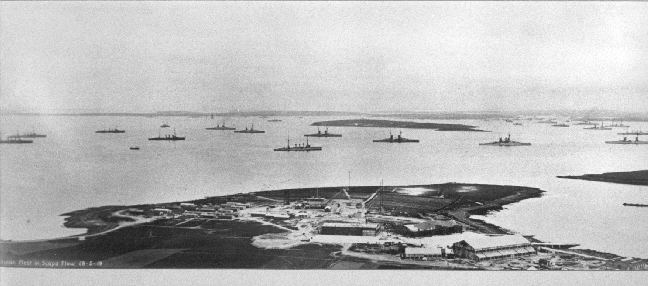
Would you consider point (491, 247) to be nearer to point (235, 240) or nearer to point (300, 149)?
point (300, 149)

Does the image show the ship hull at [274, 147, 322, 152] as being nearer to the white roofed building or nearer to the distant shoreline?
the white roofed building

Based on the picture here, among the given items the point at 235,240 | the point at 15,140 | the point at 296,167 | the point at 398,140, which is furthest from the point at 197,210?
the point at 398,140

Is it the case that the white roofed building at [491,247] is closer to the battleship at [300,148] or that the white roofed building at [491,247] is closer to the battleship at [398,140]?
the battleship at [398,140]

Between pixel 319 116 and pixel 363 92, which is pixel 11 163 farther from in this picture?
pixel 363 92

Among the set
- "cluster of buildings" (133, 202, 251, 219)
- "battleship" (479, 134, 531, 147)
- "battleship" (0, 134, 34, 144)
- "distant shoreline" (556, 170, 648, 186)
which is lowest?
"cluster of buildings" (133, 202, 251, 219)

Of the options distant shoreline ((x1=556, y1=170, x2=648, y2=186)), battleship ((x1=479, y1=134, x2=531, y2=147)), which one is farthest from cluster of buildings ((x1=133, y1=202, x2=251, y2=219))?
distant shoreline ((x1=556, y1=170, x2=648, y2=186))

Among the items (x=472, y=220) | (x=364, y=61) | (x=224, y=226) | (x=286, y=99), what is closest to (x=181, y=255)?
(x=224, y=226)
